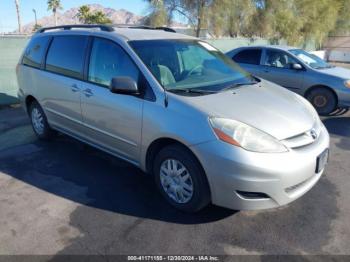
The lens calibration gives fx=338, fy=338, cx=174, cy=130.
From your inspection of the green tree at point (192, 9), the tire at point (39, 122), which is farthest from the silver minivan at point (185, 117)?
the green tree at point (192, 9)

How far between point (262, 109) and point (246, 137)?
0.52m

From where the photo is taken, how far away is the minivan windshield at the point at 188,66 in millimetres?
3586

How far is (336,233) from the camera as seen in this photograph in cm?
312

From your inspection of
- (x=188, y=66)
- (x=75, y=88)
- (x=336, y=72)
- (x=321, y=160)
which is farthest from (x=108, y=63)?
(x=336, y=72)

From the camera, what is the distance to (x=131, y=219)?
3.35m

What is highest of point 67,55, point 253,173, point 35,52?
point 67,55

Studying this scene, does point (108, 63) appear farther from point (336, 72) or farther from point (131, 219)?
point (336, 72)

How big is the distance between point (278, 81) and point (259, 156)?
230 inches

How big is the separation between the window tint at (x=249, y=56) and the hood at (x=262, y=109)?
508cm

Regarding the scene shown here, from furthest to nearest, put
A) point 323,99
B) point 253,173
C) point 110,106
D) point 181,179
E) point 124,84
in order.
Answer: point 323,99 → point 110,106 → point 124,84 → point 181,179 → point 253,173

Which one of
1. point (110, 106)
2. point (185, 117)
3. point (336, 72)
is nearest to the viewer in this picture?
point (185, 117)

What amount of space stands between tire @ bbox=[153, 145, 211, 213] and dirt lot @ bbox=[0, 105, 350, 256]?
15 centimetres

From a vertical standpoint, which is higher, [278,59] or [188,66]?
[188,66]

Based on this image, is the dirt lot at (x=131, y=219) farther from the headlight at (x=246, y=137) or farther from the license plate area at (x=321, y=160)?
the headlight at (x=246, y=137)
